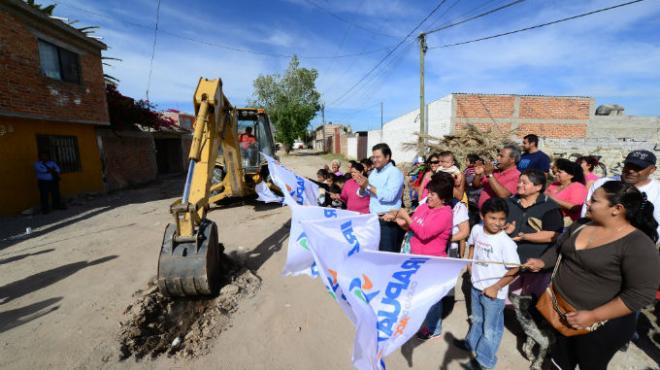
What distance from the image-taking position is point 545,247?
8.39ft

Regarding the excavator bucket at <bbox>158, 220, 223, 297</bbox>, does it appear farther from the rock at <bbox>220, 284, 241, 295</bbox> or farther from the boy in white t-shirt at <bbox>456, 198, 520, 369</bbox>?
the boy in white t-shirt at <bbox>456, 198, 520, 369</bbox>

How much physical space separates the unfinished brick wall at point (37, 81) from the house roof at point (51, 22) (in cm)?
9

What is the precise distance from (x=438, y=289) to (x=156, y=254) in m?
4.81

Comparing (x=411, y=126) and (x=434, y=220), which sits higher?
(x=411, y=126)

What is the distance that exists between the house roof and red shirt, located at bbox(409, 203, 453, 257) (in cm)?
1101

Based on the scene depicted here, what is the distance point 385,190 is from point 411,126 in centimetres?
1190

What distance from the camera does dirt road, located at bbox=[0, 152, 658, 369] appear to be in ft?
8.54

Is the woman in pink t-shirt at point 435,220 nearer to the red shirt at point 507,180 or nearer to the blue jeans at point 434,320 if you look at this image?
the blue jeans at point 434,320

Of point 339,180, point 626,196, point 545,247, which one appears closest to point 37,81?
point 339,180

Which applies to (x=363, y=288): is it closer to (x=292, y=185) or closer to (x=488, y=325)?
(x=488, y=325)

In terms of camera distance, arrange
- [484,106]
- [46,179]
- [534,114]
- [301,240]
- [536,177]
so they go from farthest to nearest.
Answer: [534,114]
[484,106]
[46,179]
[301,240]
[536,177]

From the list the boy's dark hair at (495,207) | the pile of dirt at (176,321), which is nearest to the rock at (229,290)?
the pile of dirt at (176,321)

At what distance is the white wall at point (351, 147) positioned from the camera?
25656 millimetres

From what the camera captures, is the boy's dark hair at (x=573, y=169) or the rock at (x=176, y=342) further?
the boy's dark hair at (x=573, y=169)
